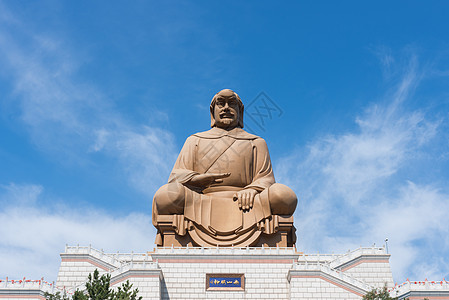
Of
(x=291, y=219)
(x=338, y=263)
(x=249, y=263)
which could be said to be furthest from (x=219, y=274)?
(x=338, y=263)

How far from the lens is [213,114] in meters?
29.6

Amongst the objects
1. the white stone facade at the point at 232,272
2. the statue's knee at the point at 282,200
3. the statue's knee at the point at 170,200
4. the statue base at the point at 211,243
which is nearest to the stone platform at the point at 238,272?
the white stone facade at the point at 232,272

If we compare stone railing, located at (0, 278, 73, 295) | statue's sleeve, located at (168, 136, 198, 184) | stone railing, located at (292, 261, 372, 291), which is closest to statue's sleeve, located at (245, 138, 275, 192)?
statue's sleeve, located at (168, 136, 198, 184)

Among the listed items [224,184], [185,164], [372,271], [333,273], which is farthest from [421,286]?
[185,164]

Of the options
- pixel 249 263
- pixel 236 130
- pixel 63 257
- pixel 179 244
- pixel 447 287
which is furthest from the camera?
pixel 236 130

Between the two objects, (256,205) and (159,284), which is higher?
(256,205)

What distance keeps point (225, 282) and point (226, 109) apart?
9371 mm

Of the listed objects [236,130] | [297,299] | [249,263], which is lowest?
[297,299]

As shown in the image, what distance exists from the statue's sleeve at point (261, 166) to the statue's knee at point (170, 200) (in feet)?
10.2

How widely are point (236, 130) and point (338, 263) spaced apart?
25.0 feet

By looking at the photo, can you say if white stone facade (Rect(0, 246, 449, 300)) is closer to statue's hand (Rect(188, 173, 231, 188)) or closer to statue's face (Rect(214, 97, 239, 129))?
statue's hand (Rect(188, 173, 231, 188))

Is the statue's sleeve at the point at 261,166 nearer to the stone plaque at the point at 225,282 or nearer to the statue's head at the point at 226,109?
the statue's head at the point at 226,109

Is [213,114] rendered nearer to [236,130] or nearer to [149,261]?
[236,130]

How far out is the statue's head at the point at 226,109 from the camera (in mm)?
28688
